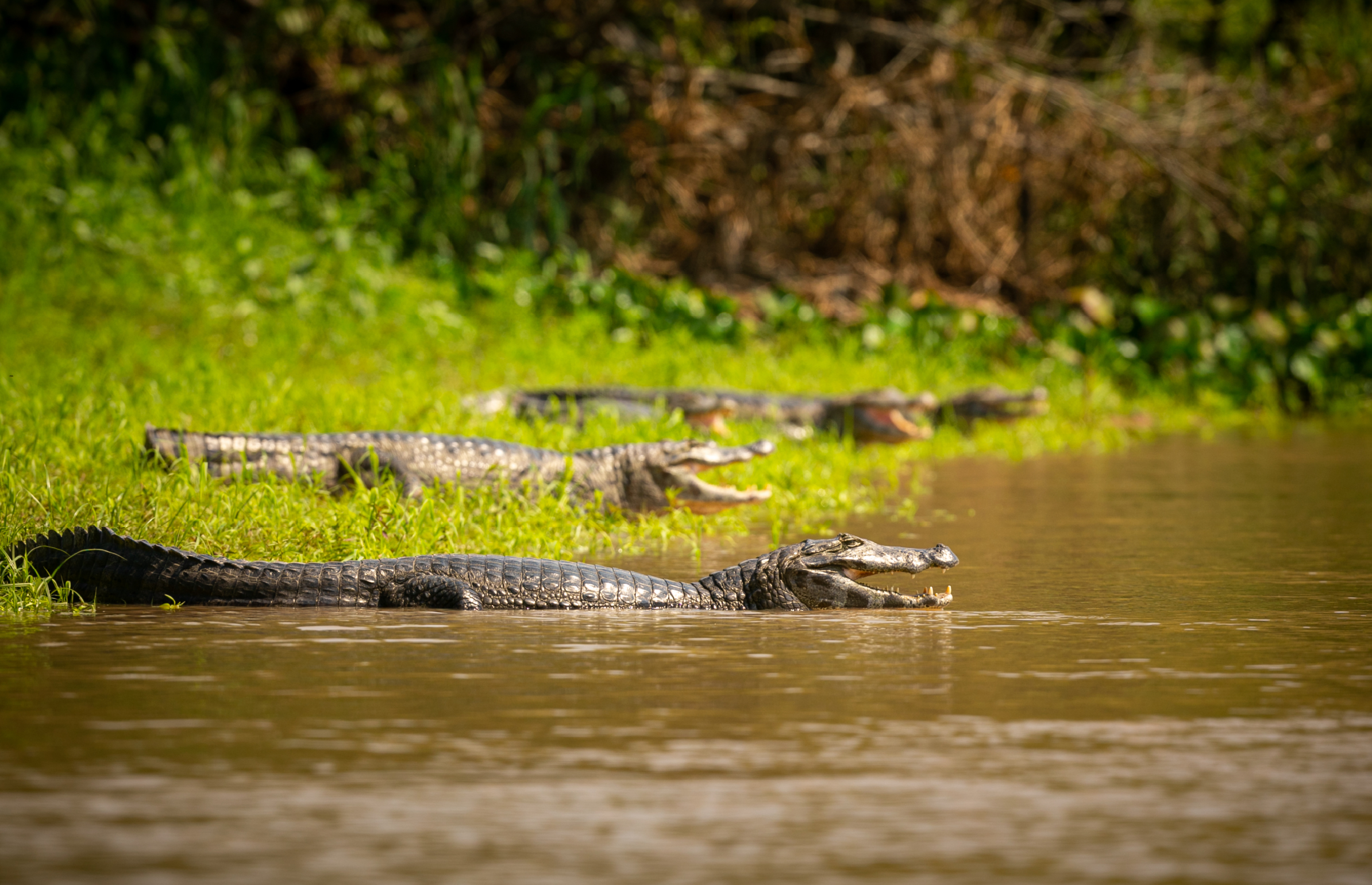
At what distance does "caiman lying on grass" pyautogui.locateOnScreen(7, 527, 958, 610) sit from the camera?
5.48 meters

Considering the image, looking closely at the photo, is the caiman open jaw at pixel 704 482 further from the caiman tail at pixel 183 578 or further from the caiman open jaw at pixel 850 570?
the caiman tail at pixel 183 578

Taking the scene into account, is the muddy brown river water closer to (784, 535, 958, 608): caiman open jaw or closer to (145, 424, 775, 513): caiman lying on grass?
(784, 535, 958, 608): caiman open jaw

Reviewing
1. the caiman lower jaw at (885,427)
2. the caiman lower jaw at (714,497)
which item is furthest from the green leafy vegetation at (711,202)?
the caiman lower jaw at (714,497)

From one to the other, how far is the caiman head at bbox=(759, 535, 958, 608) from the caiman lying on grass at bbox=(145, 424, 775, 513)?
1.79m

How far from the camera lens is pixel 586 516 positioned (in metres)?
7.43

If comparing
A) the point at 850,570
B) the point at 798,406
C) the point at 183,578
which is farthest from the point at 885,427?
the point at 183,578

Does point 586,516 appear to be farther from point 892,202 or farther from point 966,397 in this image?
point 892,202


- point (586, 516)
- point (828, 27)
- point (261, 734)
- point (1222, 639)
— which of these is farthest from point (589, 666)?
point (828, 27)

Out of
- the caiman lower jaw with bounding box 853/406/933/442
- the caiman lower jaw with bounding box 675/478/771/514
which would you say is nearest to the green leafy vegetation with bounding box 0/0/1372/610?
the caiman lower jaw with bounding box 853/406/933/442

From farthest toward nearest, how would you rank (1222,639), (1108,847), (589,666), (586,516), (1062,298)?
1. (1062,298)
2. (586,516)
3. (1222,639)
4. (589,666)
5. (1108,847)

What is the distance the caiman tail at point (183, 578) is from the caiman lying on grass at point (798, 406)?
4.36m

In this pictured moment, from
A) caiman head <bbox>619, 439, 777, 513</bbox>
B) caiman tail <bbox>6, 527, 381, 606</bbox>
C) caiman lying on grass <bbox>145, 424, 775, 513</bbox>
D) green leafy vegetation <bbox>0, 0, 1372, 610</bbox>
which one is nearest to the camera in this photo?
caiman tail <bbox>6, 527, 381, 606</bbox>

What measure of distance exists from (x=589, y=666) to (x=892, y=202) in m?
13.1

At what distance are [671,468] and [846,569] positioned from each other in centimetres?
223
